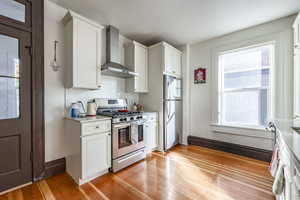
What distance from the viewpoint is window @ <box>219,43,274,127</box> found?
2.62 m

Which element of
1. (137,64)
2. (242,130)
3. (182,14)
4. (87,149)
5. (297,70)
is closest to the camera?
(87,149)

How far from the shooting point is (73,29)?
204cm

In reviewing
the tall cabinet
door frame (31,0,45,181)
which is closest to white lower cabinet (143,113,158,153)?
door frame (31,0,45,181)

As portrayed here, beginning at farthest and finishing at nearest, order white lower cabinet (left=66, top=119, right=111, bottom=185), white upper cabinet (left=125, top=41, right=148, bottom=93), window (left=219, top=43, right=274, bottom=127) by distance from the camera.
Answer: white upper cabinet (left=125, top=41, right=148, bottom=93), window (left=219, top=43, right=274, bottom=127), white lower cabinet (left=66, top=119, right=111, bottom=185)

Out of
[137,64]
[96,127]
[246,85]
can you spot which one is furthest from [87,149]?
[246,85]

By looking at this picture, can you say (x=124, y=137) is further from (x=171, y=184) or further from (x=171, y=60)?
(x=171, y=60)

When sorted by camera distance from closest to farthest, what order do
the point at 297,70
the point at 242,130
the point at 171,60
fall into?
the point at 297,70 → the point at 242,130 → the point at 171,60

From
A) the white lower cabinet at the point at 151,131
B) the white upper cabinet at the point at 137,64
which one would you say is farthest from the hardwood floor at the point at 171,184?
the white upper cabinet at the point at 137,64

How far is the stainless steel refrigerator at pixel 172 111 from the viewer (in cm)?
307

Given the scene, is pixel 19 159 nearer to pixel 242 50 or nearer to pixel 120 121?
pixel 120 121

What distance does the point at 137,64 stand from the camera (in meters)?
3.06

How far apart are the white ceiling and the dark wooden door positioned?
918 millimetres

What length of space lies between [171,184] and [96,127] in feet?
4.40

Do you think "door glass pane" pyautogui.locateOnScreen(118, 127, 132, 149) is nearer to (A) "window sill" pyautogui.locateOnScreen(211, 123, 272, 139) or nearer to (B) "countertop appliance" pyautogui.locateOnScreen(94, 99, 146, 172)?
(B) "countertop appliance" pyautogui.locateOnScreen(94, 99, 146, 172)
